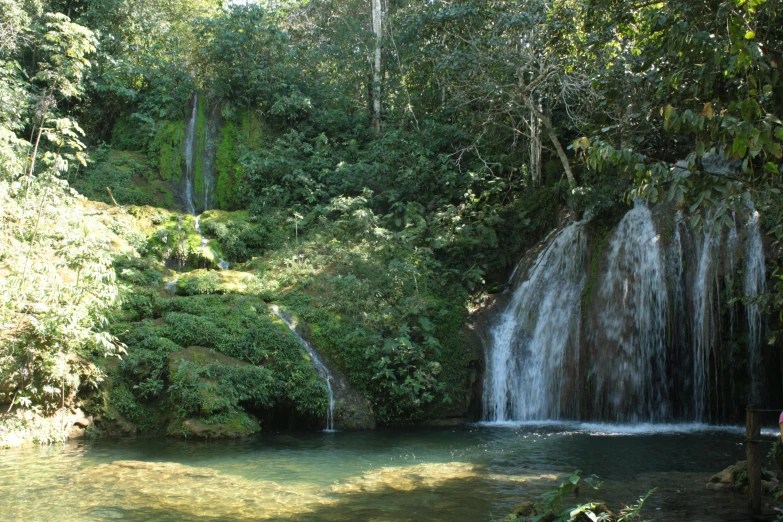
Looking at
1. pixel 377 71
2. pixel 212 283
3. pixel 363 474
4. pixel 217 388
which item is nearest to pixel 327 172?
pixel 377 71

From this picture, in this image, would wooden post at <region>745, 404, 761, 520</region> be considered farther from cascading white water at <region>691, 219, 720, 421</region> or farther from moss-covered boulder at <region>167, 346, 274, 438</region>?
moss-covered boulder at <region>167, 346, 274, 438</region>

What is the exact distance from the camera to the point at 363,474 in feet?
28.1

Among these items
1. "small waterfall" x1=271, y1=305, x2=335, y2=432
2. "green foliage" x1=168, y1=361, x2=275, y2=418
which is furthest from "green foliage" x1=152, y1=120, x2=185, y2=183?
"green foliage" x1=168, y1=361, x2=275, y2=418

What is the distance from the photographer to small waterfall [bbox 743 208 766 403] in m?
11.9

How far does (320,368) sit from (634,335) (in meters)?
6.41

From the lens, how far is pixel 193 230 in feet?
59.0

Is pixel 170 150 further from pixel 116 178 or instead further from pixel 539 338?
pixel 539 338

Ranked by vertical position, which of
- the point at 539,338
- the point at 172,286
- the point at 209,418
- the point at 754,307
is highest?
the point at 172,286

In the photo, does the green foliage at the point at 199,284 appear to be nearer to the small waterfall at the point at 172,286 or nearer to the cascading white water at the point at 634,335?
the small waterfall at the point at 172,286

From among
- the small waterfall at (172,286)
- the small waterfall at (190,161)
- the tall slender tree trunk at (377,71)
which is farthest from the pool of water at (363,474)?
the tall slender tree trunk at (377,71)

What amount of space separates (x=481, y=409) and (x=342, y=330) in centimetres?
347

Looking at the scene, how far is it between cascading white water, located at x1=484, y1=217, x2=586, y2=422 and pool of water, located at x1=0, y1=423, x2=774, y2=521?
1758mm

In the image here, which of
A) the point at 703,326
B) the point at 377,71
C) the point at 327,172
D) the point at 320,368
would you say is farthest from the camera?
the point at 377,71

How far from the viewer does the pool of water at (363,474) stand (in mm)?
6848
